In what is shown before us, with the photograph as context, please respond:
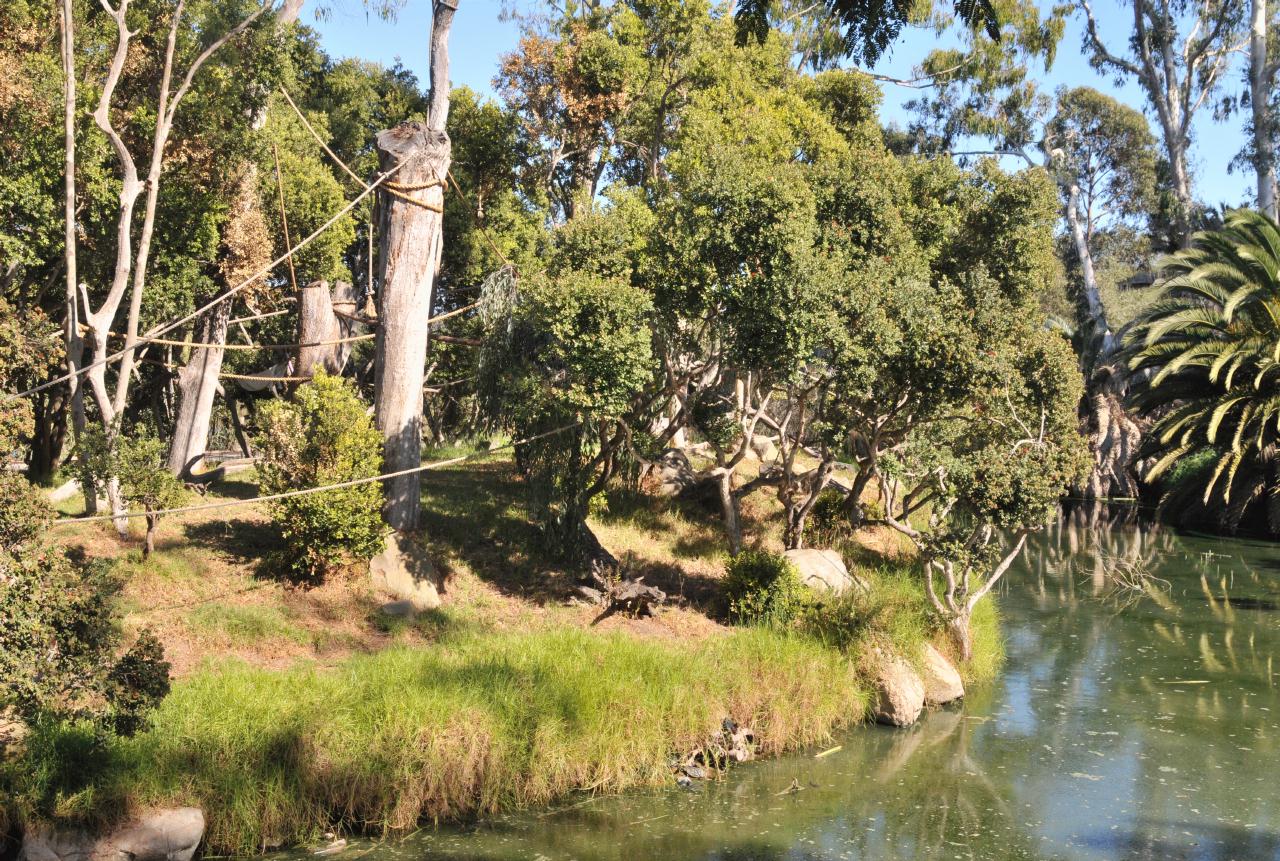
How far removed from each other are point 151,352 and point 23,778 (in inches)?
668

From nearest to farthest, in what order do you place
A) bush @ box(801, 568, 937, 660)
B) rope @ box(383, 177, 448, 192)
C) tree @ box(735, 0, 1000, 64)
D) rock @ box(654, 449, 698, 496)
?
tree @ box(735, 0, 1000, 64), bush @ box(801, 568, 937, 660), rope @ box(383, 177, 448, 192), rock @ box(654, 449, 698, 496)

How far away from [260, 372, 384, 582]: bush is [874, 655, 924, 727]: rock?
21.7 ft

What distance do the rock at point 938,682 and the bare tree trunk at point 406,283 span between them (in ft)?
23.5

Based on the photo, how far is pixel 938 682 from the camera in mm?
13914

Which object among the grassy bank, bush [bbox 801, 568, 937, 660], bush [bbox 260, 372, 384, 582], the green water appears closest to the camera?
the grassy bank

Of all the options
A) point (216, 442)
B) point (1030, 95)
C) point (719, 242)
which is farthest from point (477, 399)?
point (1030, 95)

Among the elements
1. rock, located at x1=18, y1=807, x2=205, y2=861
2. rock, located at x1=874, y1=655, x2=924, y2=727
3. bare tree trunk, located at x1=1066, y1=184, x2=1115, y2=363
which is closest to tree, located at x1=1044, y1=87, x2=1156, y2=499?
bare tree trunk, located at x1=1066, y1=184, x2=1115, y2=363

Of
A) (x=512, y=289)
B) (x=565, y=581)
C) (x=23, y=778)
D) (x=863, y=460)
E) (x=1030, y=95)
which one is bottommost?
(x=23, y=778)

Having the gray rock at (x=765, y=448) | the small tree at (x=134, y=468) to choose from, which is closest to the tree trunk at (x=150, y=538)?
the small tree at (x=134, y=468)

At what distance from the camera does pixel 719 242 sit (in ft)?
46.3

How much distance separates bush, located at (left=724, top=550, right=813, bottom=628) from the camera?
1451cm

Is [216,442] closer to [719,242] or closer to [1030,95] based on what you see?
[719,242]

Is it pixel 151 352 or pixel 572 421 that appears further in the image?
pixel 151 352

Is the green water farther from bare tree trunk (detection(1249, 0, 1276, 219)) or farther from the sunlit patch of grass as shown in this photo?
bare tree trunk (detection(1249, 0, 1276, 219))
